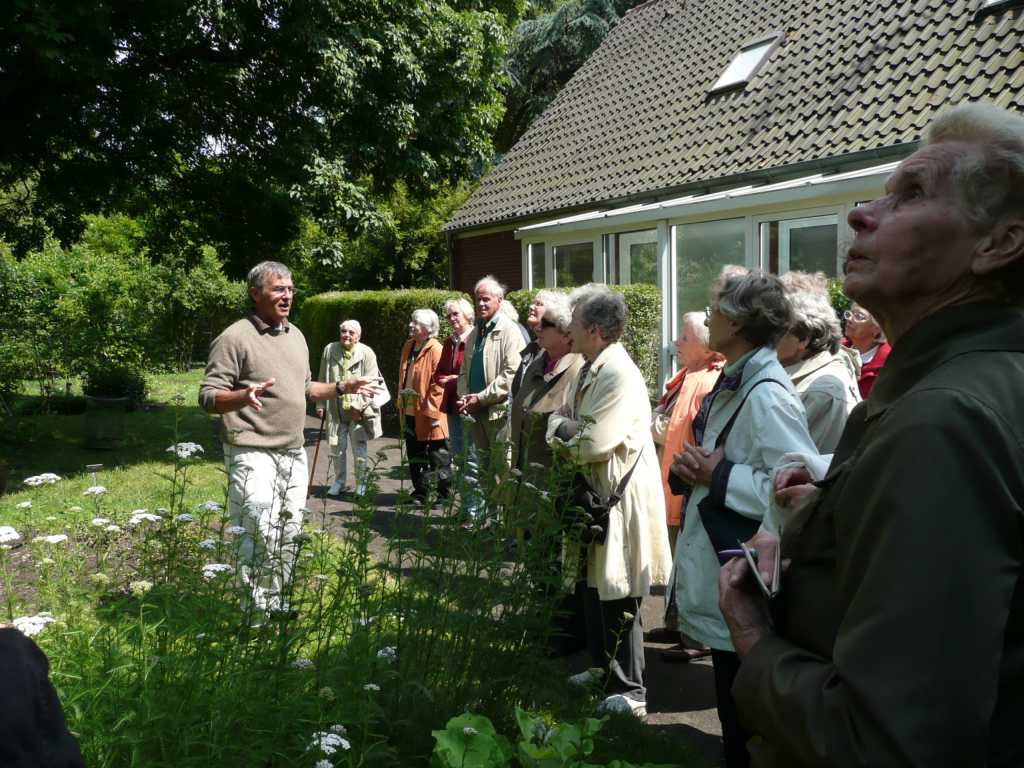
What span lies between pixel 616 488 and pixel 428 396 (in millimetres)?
4909

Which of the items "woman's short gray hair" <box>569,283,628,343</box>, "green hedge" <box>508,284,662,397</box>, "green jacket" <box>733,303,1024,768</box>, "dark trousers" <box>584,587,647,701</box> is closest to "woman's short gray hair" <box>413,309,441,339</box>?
"green hedge" <box>508,284,662,397</box>

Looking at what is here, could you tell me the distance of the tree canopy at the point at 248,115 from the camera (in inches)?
453

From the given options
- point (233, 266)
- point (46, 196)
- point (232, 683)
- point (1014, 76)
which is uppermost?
point (1014, 76)

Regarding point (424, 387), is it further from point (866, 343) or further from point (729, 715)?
point (729, 715)

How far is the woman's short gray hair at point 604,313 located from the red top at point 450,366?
428cm

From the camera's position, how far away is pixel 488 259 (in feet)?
68.7

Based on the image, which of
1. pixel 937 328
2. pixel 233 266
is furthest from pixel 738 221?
pixel 937 328

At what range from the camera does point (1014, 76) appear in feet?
36.0

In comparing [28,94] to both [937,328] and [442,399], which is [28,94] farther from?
[937,328]

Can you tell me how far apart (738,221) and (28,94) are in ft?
31.0

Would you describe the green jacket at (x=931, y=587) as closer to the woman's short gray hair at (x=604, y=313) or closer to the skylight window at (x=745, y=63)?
the woman's short gray hair at (x=604, y=313)

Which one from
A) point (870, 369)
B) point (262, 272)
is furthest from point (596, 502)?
point (262, 272)

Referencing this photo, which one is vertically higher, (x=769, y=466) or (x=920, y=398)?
(x=920, y=398)

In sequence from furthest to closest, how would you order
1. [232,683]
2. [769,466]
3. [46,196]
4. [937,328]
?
[46,196] → [769,466] → [232,683] → [937,328]
